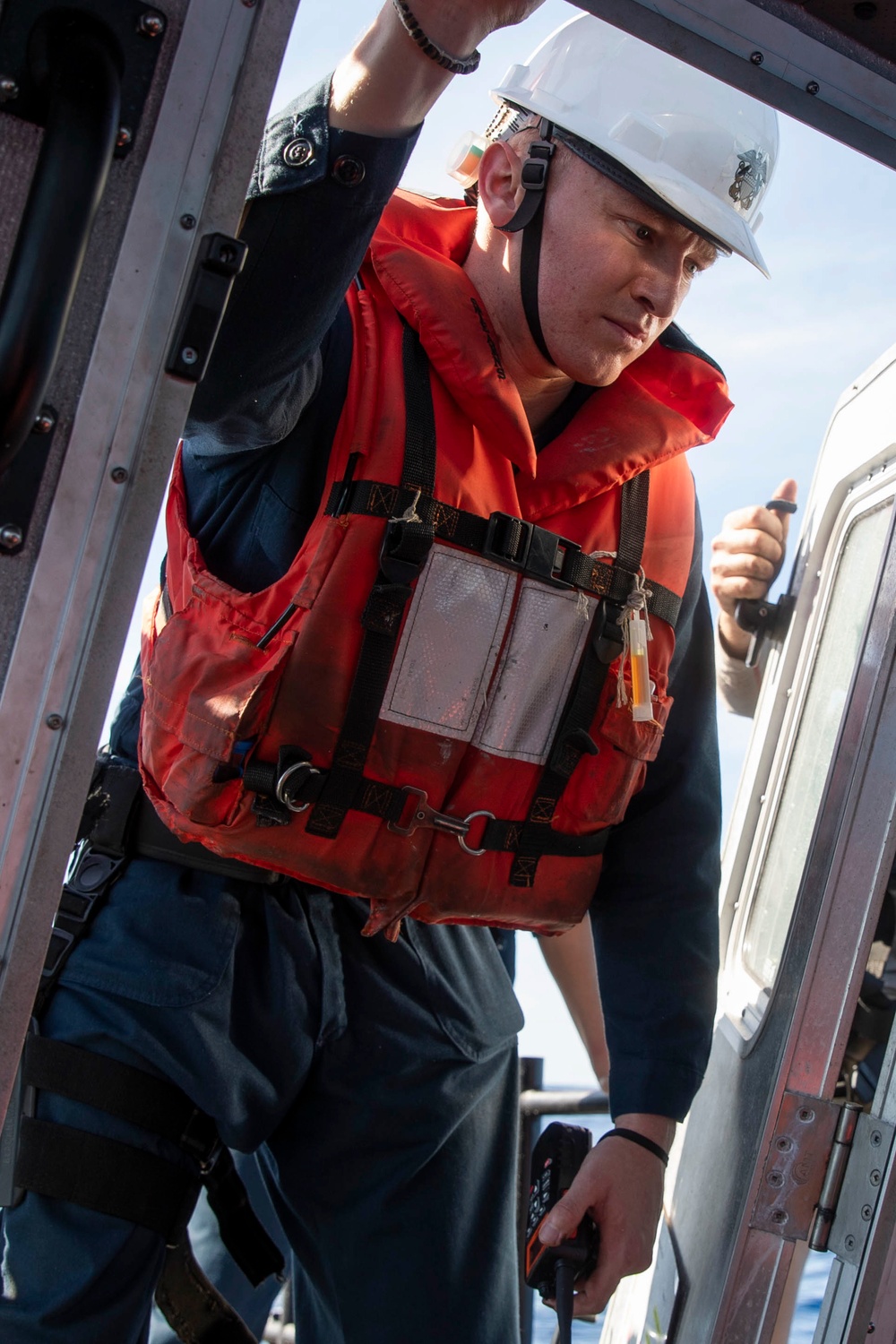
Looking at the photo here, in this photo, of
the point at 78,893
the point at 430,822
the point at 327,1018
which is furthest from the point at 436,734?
the point at 78,893

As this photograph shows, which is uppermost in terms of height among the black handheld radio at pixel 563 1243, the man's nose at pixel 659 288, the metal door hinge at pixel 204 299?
the man's nose at pixel 659 288

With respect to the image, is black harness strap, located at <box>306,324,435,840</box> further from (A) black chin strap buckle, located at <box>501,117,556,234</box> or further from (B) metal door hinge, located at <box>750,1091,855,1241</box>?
(B) metal door hinge, located at <box>750,1091,855,1241</box>

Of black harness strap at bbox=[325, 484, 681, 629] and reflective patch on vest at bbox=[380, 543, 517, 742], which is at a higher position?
black harness strap at bbox=[325, 484, 681, 629]

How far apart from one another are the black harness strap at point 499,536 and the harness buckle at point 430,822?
0.38 m

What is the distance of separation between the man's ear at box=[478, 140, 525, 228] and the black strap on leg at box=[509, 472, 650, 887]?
0.66 m

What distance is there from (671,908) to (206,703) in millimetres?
966

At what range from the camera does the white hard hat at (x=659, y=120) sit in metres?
2.02

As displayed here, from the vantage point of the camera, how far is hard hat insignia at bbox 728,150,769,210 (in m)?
2.18

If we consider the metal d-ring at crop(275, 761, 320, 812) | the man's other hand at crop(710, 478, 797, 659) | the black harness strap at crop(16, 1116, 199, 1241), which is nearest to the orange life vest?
the metal d-ring at crop(275, 761, 320, 812)

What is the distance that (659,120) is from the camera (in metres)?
2.11

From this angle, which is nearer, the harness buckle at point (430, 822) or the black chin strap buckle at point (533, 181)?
the harness buckle at point (430, 822)

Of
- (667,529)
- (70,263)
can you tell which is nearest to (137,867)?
(667,529)

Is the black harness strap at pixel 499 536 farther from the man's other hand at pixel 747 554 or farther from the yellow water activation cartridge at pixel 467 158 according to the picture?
the yellow water activation cartridge at pixel 467 158

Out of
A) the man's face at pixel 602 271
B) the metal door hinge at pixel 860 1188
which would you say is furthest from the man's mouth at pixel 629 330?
the metal door hinge at pixel 860 1188
